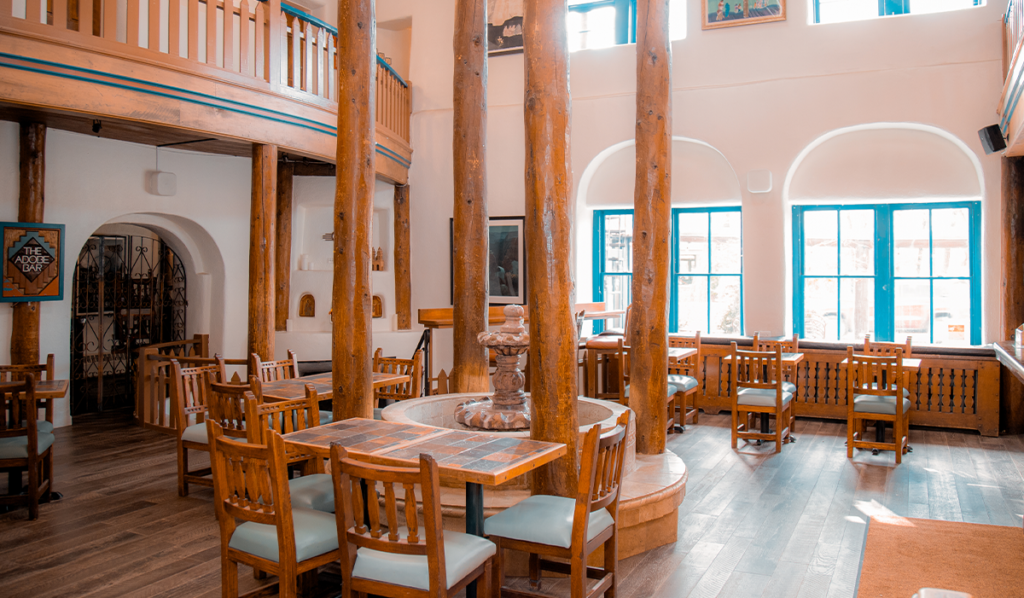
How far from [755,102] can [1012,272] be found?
10.5 feet

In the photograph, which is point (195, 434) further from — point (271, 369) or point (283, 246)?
point (283, 246)

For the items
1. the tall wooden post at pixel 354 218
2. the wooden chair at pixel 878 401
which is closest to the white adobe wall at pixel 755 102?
the wooden chair at pixel 878 401

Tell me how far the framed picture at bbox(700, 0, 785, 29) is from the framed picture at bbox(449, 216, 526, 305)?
3374 millimetres

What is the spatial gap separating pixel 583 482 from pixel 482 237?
3045mm

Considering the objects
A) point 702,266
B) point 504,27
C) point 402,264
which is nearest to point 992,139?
point 702,266

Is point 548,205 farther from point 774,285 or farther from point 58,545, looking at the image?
point 774,285

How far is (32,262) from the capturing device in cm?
705

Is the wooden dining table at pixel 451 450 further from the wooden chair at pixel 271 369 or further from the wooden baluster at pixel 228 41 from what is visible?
the wooden baluster at pixel 228 41

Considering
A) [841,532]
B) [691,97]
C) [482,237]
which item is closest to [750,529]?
[841,532]

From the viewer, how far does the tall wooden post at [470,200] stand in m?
5.52

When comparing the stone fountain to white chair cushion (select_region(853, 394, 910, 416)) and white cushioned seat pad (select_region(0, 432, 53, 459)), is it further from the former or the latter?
white chair cushion (select_region(853, 394, 910, 416))

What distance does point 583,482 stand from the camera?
286 cm

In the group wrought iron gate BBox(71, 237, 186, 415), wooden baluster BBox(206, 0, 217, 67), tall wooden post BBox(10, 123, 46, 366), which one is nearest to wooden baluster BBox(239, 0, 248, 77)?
wooden baluster BBox(206, 0, 217, 67)

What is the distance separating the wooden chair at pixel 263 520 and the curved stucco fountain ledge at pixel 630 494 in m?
1.00
